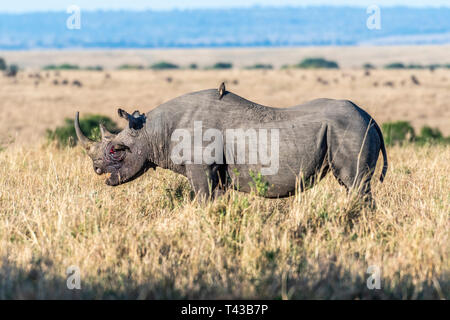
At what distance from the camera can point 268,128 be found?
20.6 feet

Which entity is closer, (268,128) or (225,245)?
(225,245)

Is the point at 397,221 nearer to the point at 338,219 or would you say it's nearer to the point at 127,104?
the point at 338,219

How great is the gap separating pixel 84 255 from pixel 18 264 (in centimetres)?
50

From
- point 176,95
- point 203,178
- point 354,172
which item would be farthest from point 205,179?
point 176,95

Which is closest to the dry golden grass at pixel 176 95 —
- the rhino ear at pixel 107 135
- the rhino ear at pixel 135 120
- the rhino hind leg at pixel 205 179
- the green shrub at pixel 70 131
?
the green shrub at pixel 70 131

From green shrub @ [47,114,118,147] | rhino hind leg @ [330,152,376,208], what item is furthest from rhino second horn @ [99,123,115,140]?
green shrub @ [47,114,118,147]

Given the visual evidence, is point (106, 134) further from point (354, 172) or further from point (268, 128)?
point (354, 172)

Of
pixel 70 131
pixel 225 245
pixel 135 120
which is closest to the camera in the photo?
pixel 225 245

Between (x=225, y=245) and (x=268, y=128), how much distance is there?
1.33 m

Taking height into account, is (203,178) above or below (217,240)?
above

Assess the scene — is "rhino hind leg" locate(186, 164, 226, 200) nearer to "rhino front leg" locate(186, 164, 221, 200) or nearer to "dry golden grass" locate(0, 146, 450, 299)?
"rhino front leg" locate(186, 164, 221, 200)

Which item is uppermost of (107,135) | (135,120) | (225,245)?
(135,120)

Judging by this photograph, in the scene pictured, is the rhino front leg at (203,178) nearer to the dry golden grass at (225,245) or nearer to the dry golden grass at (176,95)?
the dry golden grass at (225,245)

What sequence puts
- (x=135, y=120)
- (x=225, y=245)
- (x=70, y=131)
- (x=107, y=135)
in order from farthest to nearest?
1. (x=70, y=131)
2. (x=107, y=135)
3. (x=135, y=120)
4. (x=225, y=245)
